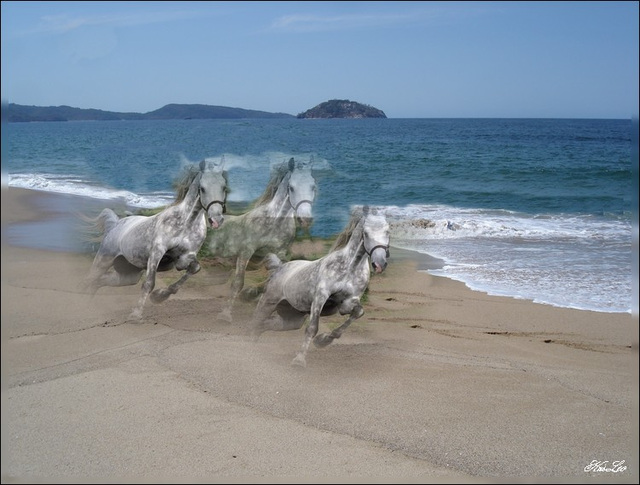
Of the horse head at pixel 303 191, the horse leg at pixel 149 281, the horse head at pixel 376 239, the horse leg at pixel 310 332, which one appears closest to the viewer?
the horse head at pixel 376 239

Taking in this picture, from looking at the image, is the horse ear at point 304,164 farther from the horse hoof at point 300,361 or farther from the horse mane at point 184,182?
the horse hoof at point 300,361

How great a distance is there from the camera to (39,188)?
5.11 meters

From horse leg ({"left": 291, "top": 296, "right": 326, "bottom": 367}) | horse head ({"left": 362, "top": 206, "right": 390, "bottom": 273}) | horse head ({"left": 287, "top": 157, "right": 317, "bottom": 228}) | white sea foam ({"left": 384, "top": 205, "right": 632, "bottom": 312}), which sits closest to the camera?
horse head ({"left": 362, "top": 206, "right": 390, "bottom": 273})

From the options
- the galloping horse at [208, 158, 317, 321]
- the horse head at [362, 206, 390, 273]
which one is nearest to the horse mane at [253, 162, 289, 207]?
the galloping horse at [208, 158, 317, 321]

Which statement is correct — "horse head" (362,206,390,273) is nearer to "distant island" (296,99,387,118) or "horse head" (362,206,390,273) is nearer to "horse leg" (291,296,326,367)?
"horse leg" (291,296,326,367)

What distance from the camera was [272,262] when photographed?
4059mm

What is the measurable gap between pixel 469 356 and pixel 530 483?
5.25 feet

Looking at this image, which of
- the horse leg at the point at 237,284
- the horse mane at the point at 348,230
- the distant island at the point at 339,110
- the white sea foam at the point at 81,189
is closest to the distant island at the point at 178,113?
the distant island at the point at 339,110

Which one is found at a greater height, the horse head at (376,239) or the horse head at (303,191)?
the horse head at (303,191)

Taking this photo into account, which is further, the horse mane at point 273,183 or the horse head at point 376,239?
the horse mane at point 273,183

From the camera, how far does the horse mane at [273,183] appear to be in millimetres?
3926

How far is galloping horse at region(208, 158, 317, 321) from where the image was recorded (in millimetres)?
3867

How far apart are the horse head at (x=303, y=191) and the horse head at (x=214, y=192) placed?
0.41m

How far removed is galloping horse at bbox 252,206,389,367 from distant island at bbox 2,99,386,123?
119cm
